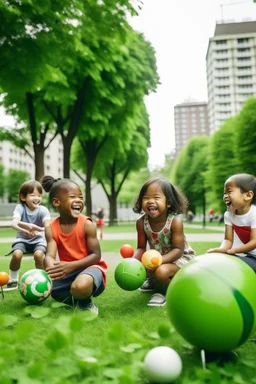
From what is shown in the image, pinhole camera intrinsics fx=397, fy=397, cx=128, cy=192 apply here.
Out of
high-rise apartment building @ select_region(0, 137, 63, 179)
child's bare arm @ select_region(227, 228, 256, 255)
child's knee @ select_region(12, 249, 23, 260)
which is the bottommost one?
child's knee @ select_region(12, 249, 23, 260)

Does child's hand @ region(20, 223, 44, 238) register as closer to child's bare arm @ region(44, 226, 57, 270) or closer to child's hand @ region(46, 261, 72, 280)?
child's bare arm @ region(44, 226, 57, 270)

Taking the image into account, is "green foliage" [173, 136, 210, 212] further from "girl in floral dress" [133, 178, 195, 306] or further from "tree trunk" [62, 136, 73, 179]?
"girl in floral dress" [133, 178, 195, 306]

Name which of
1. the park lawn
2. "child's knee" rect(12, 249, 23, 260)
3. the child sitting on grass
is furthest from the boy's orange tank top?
"child's knee" rect(12, 249, 23, 260)

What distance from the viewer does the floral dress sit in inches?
185

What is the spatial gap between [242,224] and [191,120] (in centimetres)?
19202

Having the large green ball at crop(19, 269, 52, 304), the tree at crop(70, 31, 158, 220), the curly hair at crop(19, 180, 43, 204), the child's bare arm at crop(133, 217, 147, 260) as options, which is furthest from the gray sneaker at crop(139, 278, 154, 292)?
the tree at crop(70, 31, 158, 220)

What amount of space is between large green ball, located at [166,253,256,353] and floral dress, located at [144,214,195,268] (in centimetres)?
197

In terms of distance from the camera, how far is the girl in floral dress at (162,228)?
4.49 m

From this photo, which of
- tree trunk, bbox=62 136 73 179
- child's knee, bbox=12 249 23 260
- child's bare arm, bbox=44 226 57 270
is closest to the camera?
child's bare arm, bbox=44 226 57 270

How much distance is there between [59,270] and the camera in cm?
397

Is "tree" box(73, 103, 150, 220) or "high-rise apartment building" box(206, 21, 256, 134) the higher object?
"high-rise apartment building" box(206, 21, 256, 134)

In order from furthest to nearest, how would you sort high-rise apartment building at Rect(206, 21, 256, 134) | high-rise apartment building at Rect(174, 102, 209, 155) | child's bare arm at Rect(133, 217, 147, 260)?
high-rise apartment building at Rect(174, 102, 209, 155) → high-rise apartment building at Rect(206, 21, 256, 134) → child's bare arm at Rect(133, 217, 147, 260)

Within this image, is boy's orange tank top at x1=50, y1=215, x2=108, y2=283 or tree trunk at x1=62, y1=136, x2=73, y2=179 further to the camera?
tree trunk at x1=62, y1=136, x2=73, y2=179

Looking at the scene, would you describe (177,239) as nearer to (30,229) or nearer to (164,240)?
(164,240)
